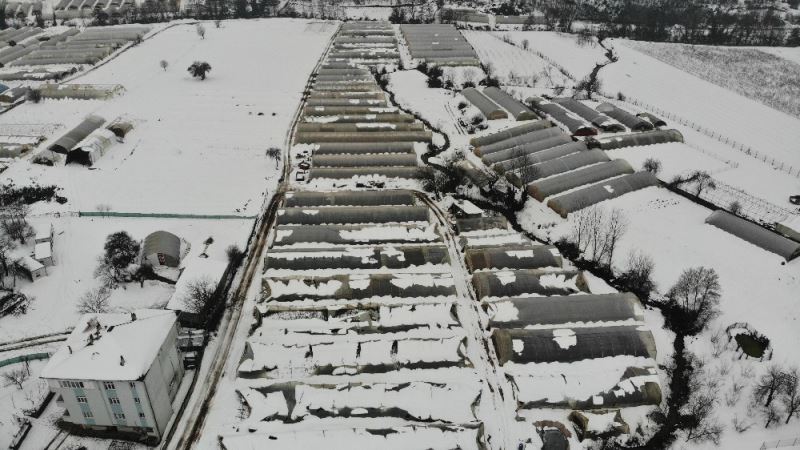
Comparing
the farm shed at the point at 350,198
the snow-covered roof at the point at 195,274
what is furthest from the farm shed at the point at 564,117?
the snow-covered roof at the point at 195,274

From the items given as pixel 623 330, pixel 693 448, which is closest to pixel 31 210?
pixel 623 330

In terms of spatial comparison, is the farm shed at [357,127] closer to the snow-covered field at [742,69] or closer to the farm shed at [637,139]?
the farm shed at [637,139]

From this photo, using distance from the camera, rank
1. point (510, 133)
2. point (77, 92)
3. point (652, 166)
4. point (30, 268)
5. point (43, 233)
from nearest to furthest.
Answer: point (30, 268), point (43, 233), point (652, 166), point (510, 133), point (77, 92)

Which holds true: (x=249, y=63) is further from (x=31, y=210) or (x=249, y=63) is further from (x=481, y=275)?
(x=481, y=275)

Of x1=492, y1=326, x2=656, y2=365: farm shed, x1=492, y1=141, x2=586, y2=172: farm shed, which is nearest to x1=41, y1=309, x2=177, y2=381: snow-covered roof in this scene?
x1=492, y1=326, x2=656, y2=365: farm shed

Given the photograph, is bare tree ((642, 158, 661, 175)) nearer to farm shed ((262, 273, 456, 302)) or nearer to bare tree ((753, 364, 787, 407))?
bare tree ((753, 364, 787, 407))

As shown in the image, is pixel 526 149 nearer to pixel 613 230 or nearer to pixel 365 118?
pixel 613 230

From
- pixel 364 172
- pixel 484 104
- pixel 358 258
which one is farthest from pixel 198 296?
pixel 484 104
